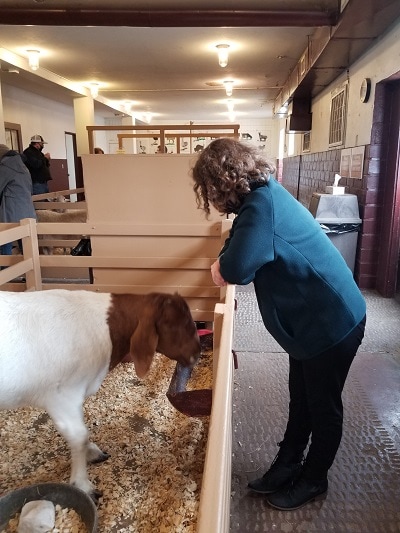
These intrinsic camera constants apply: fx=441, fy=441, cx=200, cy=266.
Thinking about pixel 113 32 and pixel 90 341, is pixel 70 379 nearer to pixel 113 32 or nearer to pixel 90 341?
pixel 90 341

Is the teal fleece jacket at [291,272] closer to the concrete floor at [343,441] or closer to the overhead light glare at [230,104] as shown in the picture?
the concrete floor at [343,441]

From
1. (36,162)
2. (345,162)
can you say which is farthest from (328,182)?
(36,162)

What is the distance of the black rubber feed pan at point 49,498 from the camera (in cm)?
175

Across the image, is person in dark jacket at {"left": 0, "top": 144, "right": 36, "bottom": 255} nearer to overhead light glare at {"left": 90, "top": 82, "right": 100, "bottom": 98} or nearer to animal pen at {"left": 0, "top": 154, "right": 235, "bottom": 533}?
animal pen at {"left": 0, "top": 154, "right": 235, "bottom": 533}

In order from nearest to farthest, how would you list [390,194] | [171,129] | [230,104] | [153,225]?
[153,225] < [171,129] < [390,194] < [230,104]

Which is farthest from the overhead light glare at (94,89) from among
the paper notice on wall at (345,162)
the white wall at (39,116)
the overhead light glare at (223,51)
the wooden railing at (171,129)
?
the wooden railing at (171,129)

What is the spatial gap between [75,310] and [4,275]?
126cm

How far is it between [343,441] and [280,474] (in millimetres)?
558

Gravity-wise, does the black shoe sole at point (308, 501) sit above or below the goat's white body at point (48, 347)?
below

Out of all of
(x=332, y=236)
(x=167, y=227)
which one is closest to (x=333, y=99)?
(x=332, y=236)

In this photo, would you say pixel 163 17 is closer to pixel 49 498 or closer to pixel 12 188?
pixel 12 188

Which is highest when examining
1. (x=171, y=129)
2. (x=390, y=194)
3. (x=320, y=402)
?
(x=171, y=129)

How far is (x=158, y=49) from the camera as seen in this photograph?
279 inches

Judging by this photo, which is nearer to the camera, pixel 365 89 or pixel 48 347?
pixel 48 347
